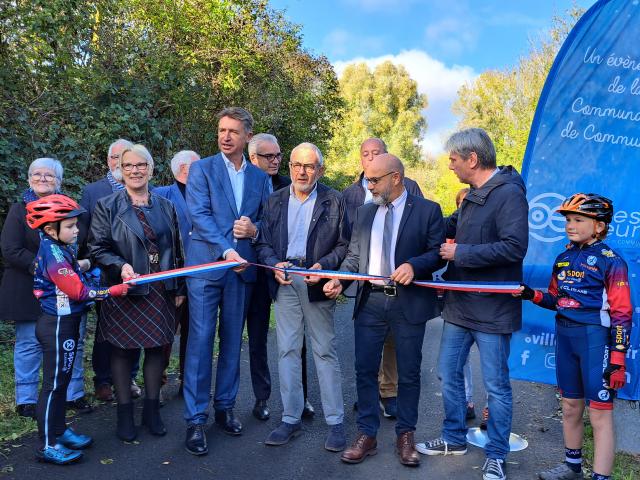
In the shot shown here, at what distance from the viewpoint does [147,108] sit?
9945mm

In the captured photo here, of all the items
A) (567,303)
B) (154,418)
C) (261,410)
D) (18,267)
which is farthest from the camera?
(261,410)

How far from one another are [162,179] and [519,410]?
Answer: 749 centimetres

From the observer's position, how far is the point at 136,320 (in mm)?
4629

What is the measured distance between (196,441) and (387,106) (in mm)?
44509

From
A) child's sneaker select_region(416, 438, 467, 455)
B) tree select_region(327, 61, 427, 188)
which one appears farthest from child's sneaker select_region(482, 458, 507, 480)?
tree select_region(327, 61, 427, 188)

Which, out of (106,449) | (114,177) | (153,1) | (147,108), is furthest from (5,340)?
(153,1)

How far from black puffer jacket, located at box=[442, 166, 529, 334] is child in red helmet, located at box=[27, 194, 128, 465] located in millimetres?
2701

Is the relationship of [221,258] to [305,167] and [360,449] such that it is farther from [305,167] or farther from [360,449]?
[360,449]

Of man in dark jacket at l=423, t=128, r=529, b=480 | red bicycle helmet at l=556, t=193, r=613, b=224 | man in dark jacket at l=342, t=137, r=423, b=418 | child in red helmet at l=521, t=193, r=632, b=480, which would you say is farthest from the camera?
man in dark jacket at l=342, t=137, r=423, b=418

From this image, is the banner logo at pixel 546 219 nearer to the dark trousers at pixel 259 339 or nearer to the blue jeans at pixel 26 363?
the dark trousers at pixel 259 339

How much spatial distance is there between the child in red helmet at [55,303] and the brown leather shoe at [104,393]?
1.26m

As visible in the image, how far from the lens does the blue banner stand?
4.70 m

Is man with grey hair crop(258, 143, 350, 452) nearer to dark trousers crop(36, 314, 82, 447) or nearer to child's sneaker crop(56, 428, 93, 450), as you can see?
child's sneaker crop(56, 428, 93, 450)

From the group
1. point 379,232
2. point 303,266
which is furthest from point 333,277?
point 379,232
